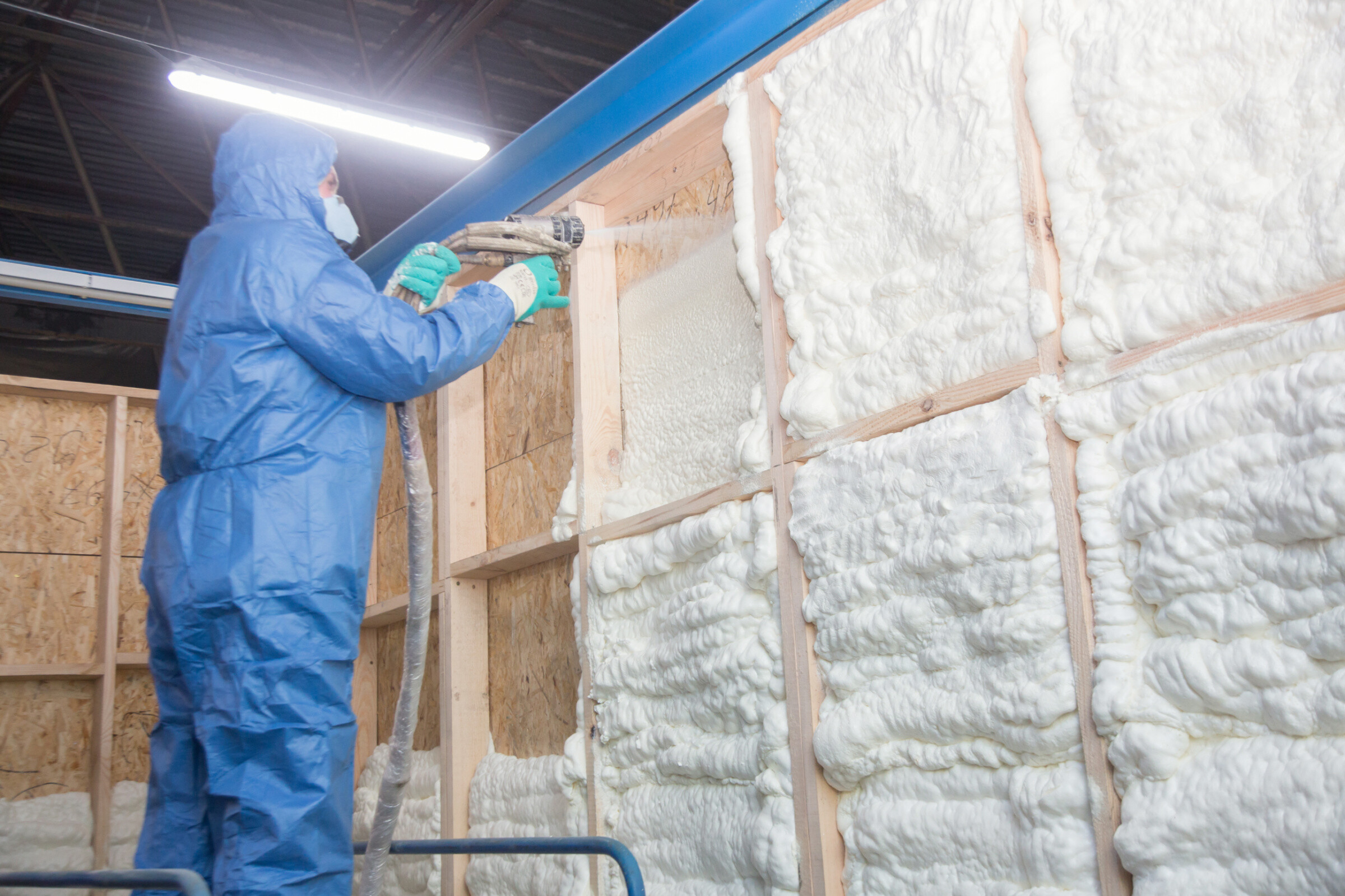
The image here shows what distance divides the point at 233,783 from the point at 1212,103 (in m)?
1.81

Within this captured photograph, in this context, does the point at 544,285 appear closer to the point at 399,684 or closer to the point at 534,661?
the point at 534,661

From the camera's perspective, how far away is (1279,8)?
149cm

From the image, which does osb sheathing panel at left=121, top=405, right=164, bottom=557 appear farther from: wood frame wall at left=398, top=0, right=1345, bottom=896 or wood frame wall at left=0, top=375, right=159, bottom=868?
wood frame wall at left=398, top=0, right=1345, bottom=896

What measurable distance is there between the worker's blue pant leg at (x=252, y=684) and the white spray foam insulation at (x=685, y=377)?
0.76 meters

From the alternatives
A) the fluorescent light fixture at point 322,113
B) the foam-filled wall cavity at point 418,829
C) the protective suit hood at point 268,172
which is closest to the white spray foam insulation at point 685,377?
the protective suit hood at point 268,172

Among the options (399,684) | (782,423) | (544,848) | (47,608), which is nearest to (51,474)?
(47,608)

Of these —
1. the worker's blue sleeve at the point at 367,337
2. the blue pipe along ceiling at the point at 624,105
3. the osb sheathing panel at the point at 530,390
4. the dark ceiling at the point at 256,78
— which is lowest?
the worker's blue sleeve at the point at 367,337

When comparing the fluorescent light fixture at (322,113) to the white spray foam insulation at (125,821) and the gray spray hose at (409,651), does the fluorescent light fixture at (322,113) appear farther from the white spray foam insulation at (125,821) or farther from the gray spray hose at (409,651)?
the white spray foam insulation at (125,821)

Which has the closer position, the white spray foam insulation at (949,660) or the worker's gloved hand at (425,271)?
the white spray foam insulation at (949,660)

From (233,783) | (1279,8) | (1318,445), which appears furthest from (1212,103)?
(233,783)

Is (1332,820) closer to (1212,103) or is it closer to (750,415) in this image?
(1212,103)

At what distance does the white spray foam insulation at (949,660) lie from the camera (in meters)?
1.60

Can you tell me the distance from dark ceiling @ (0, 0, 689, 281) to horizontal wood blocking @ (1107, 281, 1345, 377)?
3346 mm

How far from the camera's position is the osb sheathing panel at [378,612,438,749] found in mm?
3332
